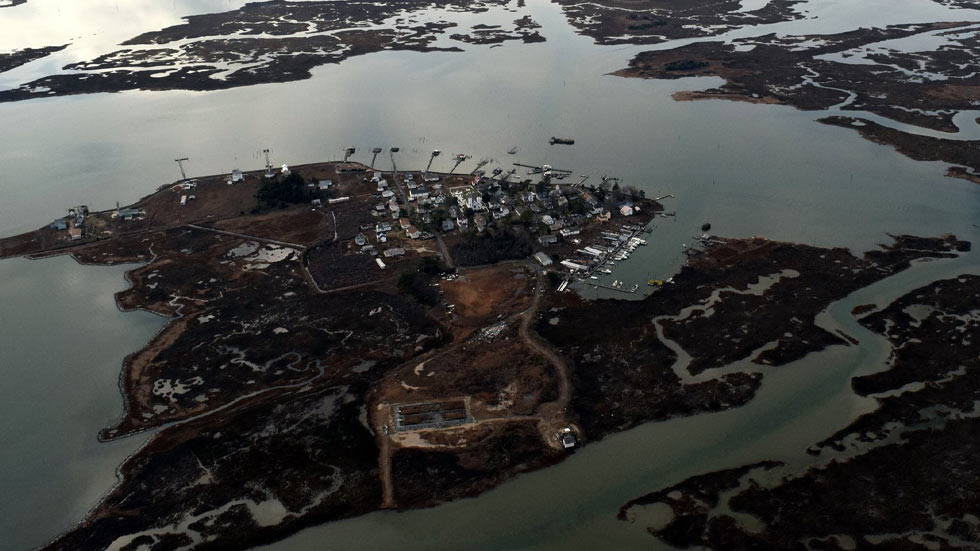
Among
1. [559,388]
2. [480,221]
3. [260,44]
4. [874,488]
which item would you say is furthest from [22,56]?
[874,488]

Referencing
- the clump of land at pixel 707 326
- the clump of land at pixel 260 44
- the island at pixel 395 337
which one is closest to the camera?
the island at pixel 395 337

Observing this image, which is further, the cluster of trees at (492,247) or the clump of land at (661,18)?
the clump of land at (661,18)

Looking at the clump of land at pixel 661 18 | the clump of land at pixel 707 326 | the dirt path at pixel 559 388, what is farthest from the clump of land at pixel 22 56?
the clump of land at pixel 707 326

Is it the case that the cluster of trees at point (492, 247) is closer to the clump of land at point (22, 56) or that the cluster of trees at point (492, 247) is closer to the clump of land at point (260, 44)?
the clump of land at point (260, 44)

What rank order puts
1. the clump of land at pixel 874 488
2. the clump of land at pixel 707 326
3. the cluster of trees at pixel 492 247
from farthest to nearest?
the cluster of trees at pixel 492 247 < the clump of land at pixel 707 326 < the clump of land at pixel 874 488

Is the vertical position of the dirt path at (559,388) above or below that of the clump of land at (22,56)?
below

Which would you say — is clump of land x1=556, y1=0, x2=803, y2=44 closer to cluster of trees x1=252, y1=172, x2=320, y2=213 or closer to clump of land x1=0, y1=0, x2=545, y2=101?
clump of land x1=0, y1=0, x2=545, y2=101

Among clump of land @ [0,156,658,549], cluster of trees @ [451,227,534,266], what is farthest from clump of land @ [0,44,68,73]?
cluster of trees @ [451,227,534,266]
